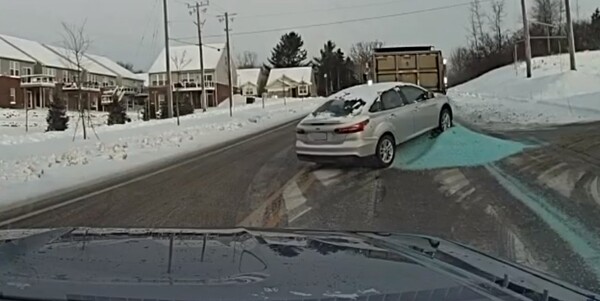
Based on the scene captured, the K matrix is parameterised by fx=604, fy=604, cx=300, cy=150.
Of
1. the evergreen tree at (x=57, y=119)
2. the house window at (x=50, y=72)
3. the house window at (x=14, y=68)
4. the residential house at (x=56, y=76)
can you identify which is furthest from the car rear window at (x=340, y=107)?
the house window at (x=50, y=72)

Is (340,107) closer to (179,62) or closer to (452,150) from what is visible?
(452,150)

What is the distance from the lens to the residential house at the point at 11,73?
70.2 meters

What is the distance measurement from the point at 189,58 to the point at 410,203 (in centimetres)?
8258

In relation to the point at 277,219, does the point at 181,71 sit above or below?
above

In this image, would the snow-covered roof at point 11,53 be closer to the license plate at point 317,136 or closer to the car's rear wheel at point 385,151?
the license plate at point 317,136

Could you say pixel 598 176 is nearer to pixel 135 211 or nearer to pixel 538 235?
pixel 538 235

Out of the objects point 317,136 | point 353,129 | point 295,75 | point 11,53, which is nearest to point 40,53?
point 11,53

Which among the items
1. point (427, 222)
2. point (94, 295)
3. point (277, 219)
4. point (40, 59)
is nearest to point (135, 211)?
point (277, 219)

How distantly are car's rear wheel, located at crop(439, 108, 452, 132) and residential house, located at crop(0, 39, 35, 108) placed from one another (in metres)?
66.4

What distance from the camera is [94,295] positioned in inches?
84.7

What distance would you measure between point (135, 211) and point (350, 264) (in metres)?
6.26

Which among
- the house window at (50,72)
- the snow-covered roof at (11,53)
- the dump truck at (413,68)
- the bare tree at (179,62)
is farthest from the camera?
the bare tree at (179,62)

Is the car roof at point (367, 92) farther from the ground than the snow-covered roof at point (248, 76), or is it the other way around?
the snow-covered roof at point (248, 76)

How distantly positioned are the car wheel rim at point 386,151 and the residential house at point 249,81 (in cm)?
9640
